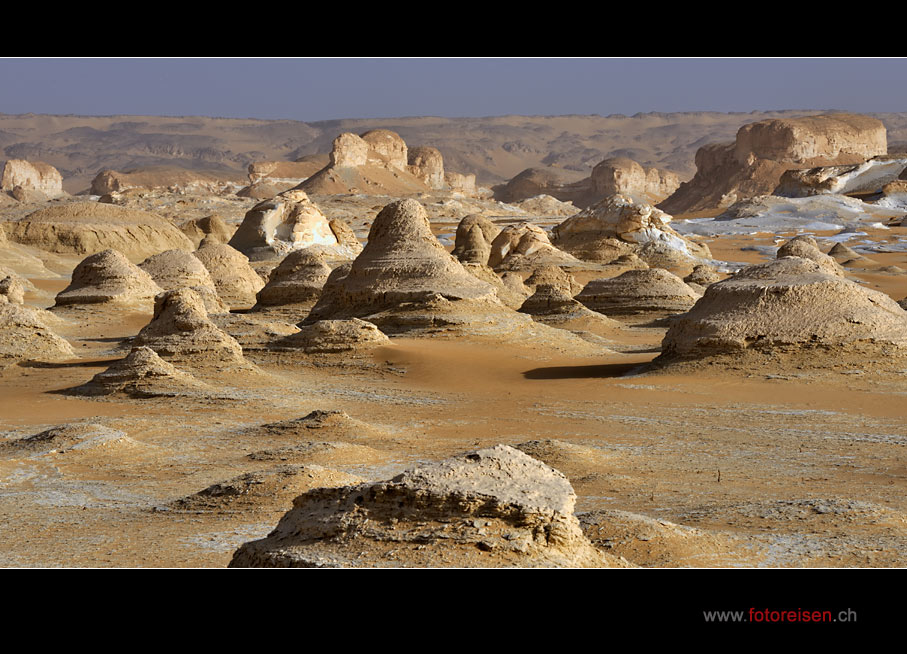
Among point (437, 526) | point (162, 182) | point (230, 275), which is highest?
point (437, 526)

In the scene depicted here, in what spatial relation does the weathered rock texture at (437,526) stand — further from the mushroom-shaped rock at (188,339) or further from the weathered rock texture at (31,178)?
the weathered rock texture at (31,178)

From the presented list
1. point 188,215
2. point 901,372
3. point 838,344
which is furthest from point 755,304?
point 188,215

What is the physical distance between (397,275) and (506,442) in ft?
34.2

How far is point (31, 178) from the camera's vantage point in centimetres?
12169

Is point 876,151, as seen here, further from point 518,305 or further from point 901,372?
point 901,372

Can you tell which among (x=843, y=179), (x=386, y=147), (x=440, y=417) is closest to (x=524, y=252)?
(x=440, y=417)

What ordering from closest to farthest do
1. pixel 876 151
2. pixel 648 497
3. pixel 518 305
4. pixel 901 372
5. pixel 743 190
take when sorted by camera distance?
pixel 648 497 < pixel 901 372 < pixel 518 305 < pixel 743 190 < pixel 876 151

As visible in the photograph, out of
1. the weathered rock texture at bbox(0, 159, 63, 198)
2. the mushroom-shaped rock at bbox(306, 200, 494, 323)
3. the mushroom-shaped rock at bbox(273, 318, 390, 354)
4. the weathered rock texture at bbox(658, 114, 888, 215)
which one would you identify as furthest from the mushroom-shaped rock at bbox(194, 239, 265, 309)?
the weathered rock texture at bbox(0, 159, 63, 198)

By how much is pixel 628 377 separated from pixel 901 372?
395 cm

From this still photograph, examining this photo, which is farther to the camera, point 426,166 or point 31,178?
point 426,166

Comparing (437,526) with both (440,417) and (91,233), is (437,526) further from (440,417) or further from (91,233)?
(91,233)

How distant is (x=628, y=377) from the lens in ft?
53.5
